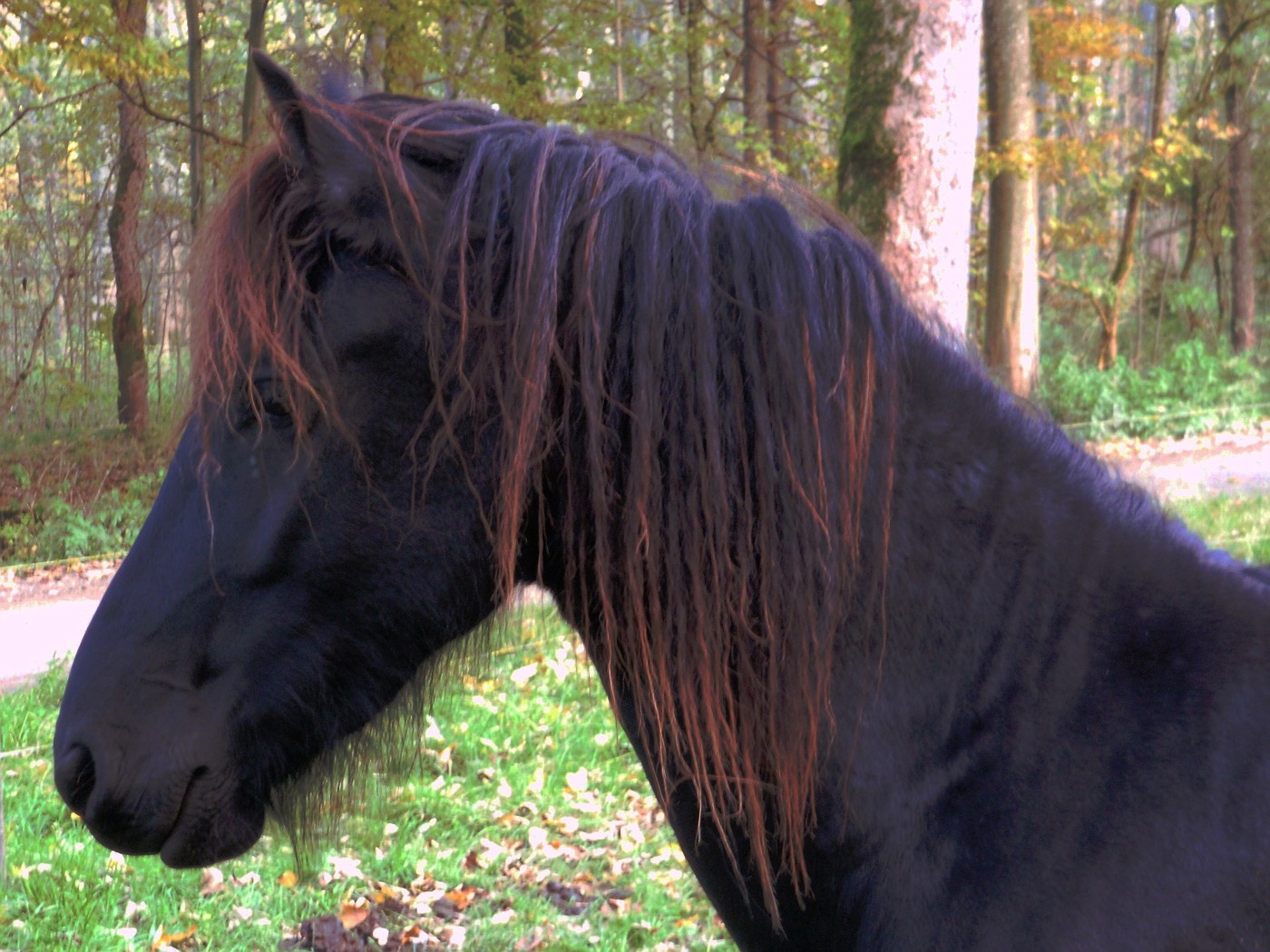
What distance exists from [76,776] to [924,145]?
484 centimetres

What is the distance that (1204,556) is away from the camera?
1.54 m

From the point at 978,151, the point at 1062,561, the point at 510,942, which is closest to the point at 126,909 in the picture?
the point at 510,942

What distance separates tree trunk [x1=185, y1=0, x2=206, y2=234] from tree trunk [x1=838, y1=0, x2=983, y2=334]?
21.5 feet

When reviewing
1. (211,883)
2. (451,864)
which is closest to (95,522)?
(211,883)

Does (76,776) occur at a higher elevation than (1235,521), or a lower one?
higher

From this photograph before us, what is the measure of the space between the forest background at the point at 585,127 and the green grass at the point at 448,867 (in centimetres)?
273

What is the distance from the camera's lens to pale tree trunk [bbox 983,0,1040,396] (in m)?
10.8

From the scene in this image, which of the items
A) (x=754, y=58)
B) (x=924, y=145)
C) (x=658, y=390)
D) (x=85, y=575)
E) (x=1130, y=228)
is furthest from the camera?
(x=1130, y=228)

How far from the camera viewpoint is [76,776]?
1448 millimetres

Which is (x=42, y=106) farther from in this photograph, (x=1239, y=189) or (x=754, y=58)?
(x=1239, y=189)

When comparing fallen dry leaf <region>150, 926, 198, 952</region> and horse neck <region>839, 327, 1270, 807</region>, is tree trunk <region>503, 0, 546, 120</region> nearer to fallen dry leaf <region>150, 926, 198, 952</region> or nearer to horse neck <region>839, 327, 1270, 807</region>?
fallen dry leaf <region>150, 926, 198, 952</region>

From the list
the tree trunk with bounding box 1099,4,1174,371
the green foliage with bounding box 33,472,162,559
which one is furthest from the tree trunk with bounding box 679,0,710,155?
the tree trunk with bounding box 1099,4,1174,371

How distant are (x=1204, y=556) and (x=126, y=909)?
11.1ft

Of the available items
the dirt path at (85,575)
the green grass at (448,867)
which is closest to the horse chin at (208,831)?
the green grass at (448,867)
